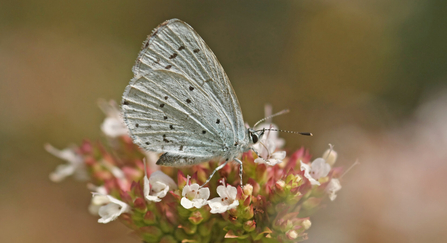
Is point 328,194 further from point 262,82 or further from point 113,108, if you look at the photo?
point 262,82

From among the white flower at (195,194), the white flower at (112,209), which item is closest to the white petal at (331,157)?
the white flower at (195,194)

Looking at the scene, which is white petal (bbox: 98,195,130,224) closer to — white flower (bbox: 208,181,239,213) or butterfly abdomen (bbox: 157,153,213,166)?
butterfly abdomen (bbox: 157,153,213,166)

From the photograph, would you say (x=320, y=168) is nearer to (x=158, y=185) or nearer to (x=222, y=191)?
(x=222, y=191)

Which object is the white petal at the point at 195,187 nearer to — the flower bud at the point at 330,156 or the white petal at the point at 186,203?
the white petal at the point at 186,203

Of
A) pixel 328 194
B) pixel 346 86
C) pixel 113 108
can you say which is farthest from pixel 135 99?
pixel 346 86

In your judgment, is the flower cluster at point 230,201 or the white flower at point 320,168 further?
the white flower at point 320,168

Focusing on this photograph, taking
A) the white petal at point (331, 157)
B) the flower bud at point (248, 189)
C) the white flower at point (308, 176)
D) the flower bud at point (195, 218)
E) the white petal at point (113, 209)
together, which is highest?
the white petal at point (331, 157)

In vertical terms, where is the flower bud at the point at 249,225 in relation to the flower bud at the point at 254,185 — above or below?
below

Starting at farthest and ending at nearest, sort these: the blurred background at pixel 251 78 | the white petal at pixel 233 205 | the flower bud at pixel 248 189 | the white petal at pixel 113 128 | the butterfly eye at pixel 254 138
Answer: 1. the blurred background at pixel 251 78
2. the white petal at pixel 113 128
3. the butterfly eye at pixel 254 138
4. the flower bud at pixel 248 189
5. the white petal at pixel 233 205

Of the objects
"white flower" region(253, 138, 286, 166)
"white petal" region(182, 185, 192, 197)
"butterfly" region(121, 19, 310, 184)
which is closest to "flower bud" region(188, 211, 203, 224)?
"white petal" region(182, 185, 192, 197)
